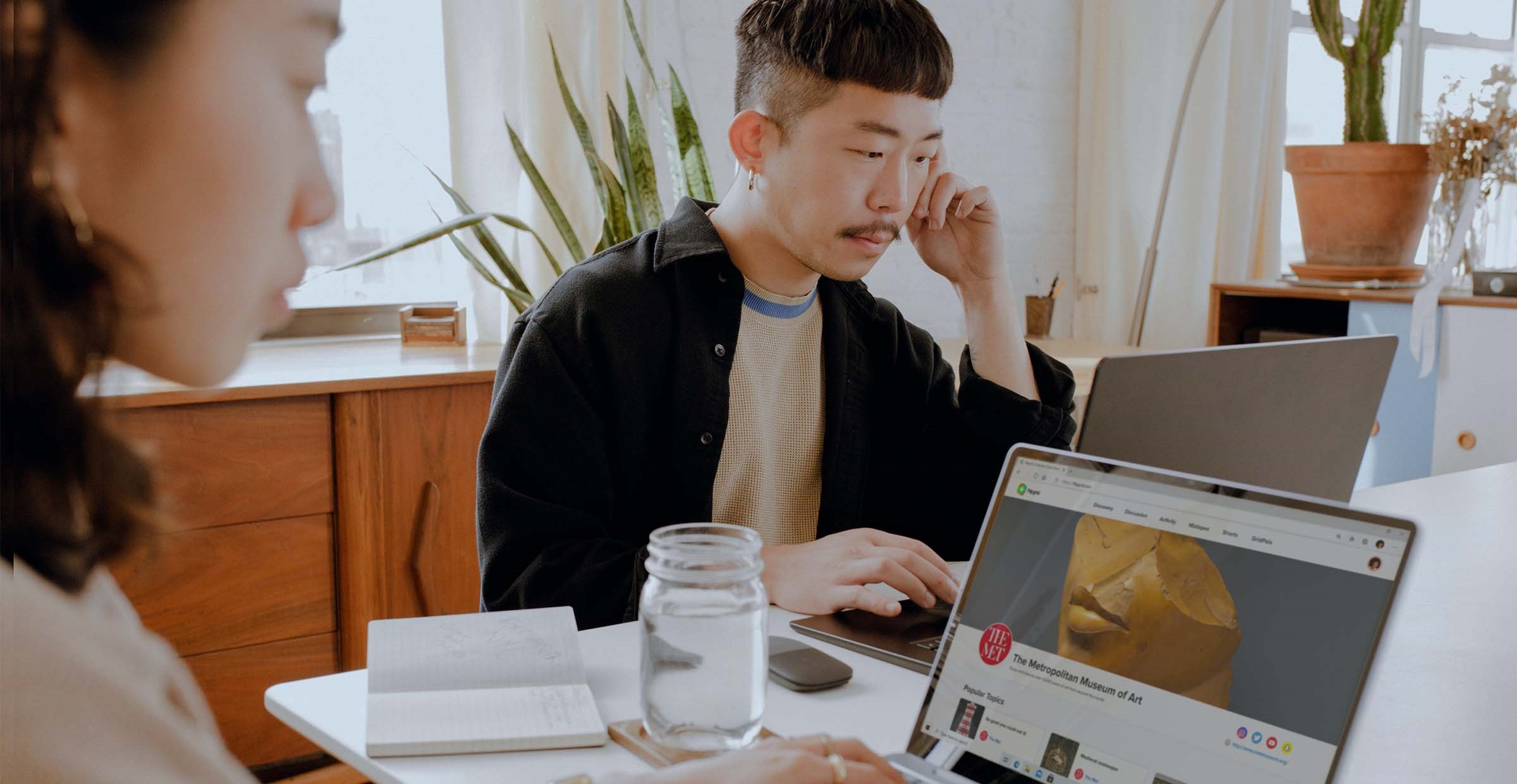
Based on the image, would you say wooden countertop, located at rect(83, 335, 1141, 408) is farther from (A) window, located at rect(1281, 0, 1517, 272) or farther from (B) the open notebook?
(A) window, located at rect(1281, 0, 1517, 272)

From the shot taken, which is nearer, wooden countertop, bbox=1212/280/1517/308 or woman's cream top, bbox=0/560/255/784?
woman's cream top, bbox=0/560/255/784

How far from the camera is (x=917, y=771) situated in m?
0.81

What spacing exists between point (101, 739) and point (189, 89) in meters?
0.23

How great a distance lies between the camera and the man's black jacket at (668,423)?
1.31 m

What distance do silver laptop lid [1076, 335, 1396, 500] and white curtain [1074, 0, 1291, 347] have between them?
2248 mm

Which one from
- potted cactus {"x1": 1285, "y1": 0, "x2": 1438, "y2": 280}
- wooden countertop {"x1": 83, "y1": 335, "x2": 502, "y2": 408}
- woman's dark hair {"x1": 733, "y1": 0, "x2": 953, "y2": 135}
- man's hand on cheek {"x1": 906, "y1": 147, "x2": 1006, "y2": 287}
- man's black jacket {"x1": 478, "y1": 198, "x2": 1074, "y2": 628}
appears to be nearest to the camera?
man's black jacket {"x1": 478, "y1": 198, "x2": 1074, "y2": 628}

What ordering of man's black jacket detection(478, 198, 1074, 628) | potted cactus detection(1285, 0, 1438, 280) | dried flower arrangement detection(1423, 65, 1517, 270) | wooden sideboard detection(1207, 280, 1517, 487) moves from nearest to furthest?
man's black jacket detection(478, 198, 1074, 628) < wooden sideboard detection(1207, 280, 1517, 487) < dried flower arrangement detection(1423, 65, 1517, 270) < potted cactus detection(1285, 0, 1438, 280)

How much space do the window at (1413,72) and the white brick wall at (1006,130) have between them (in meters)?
0.79

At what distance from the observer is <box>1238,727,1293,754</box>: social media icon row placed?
712mm

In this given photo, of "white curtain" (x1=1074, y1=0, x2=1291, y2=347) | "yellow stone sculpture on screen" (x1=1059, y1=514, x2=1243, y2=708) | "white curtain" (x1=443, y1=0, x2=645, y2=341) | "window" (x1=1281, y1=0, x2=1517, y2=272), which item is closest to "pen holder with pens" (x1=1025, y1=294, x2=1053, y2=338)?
"white curtain" (x1=1074, y1=0, x2=1291, y2=347)

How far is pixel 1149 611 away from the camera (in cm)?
78

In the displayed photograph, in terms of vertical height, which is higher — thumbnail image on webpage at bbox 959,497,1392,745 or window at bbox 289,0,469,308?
window at bbox 289,0,469,308

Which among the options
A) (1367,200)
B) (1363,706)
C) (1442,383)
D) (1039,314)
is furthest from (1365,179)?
(1363,706)

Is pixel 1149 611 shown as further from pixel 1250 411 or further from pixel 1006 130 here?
pixel 1006 130
